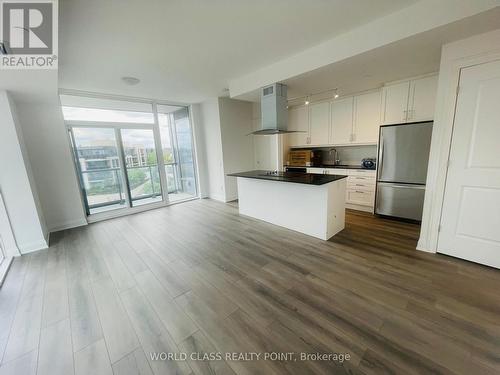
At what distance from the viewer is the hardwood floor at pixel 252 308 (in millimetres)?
1372

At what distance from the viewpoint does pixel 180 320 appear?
1.72m

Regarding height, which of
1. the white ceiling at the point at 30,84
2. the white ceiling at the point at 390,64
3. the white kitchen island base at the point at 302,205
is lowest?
the white kitchen island base at the point at 302,205

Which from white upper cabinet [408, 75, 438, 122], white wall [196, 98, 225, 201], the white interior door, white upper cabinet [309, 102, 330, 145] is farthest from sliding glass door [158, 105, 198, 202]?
the white interior door

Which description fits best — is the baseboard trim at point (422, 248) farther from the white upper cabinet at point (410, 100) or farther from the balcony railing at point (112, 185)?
the balcony railing at point (112, 185)

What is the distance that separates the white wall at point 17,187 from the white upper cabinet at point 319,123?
5432 mm

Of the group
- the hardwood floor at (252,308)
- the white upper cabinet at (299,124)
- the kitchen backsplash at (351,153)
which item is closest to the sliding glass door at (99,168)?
the hardwood floor at (252,308)

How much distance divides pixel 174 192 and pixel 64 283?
4519 millimetres

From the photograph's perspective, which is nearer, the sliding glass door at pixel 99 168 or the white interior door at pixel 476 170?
the white interior door at pixel 476 170

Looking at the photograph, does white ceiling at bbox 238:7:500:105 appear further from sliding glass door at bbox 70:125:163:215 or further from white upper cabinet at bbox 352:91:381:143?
sliding glass door at bbox 70:125:163:215

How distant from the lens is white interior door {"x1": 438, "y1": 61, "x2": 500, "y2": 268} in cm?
207

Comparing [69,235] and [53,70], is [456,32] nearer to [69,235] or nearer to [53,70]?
[53,70]

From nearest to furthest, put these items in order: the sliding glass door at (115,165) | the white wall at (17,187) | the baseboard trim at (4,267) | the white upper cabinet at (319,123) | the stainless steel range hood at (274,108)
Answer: the baseboard trim at (4,267) < the white wall at (17,187) < the stainless steel range hood at (274,108) < the sliding glass door at (115,165) < the white upper cabinet at (319,123)

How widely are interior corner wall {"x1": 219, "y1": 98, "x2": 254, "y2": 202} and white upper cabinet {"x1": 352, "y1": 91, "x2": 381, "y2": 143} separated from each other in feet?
8.35

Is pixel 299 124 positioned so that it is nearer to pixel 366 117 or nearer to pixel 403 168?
pixel 366 117
